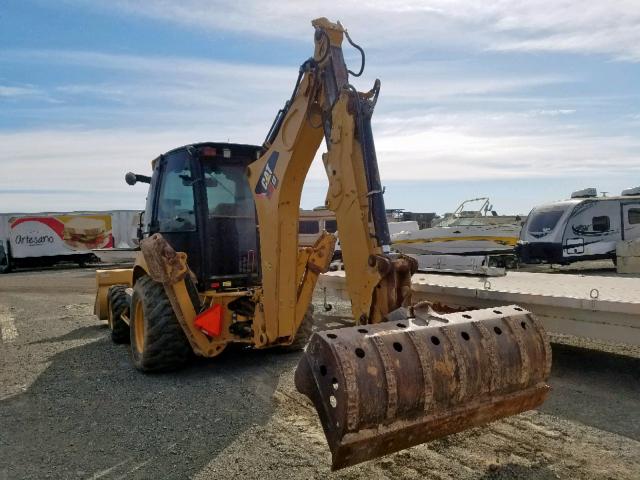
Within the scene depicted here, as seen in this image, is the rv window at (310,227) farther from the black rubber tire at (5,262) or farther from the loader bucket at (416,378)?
the loader bucket at (416,378)

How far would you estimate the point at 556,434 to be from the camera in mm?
Answer: 4184

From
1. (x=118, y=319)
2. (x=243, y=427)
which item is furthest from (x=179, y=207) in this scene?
(x=243, y=427)

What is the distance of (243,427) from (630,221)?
52.7ft

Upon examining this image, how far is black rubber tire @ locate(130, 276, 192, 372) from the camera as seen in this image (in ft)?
19.3

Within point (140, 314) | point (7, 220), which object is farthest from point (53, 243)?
point (140, 314)

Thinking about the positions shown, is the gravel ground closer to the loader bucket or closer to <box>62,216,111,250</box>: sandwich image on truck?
the loader bucket

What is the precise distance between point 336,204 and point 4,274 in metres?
24.1

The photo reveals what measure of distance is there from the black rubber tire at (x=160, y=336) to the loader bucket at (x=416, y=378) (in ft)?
9.73

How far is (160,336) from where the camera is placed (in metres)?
5.88

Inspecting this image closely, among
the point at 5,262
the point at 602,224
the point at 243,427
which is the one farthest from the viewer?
the point at 5,262

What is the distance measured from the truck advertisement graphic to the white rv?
18.9 m

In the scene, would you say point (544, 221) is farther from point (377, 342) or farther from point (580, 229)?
point (377, 342)

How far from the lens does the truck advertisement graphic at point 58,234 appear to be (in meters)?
24.7

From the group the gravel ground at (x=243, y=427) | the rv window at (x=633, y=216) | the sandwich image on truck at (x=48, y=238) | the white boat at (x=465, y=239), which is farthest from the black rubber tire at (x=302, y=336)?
the sandwich image on truck at (x=48, y=238)
